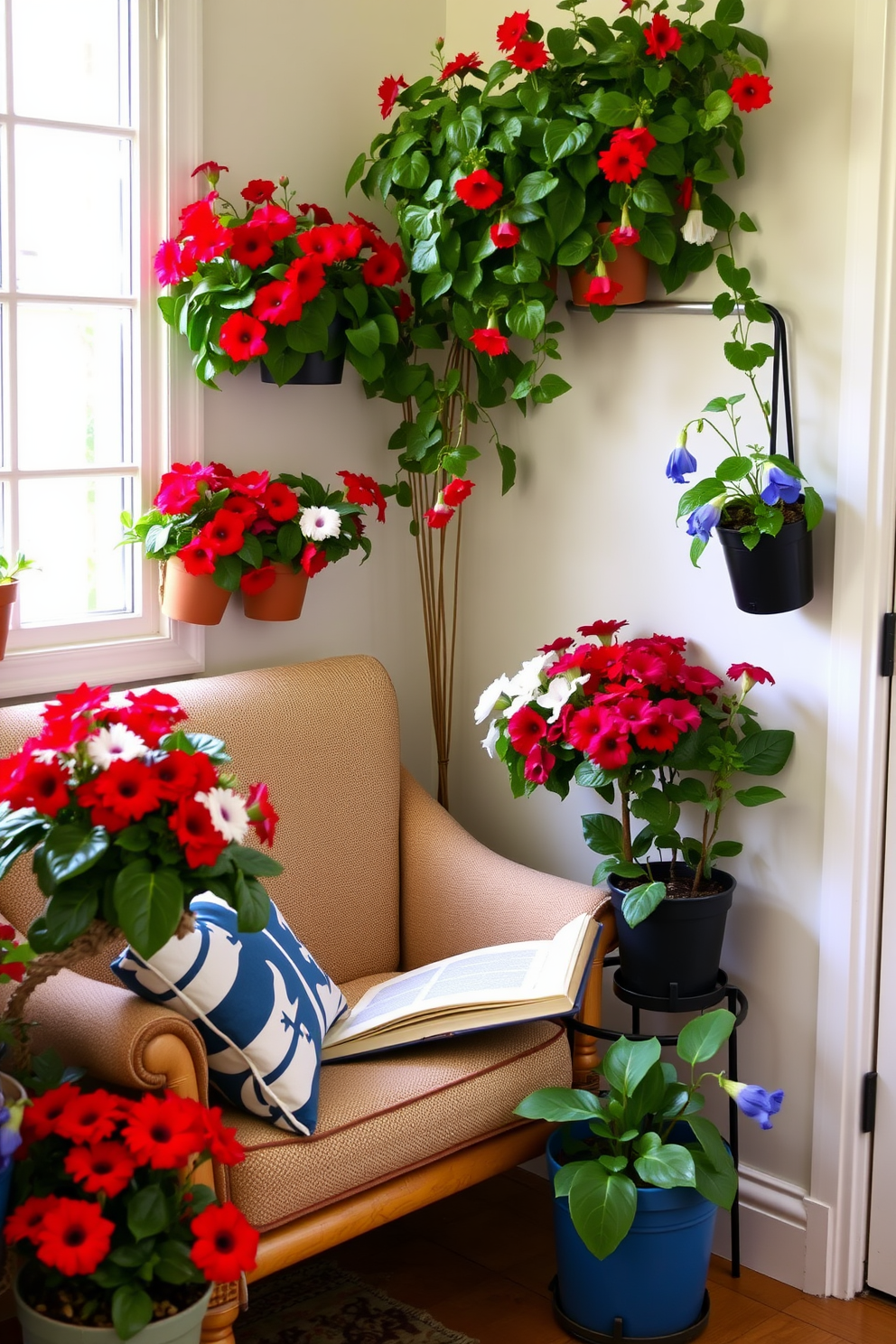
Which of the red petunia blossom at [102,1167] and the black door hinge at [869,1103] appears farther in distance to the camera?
the black door hinge at [869,1103]

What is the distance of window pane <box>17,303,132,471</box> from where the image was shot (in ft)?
7.77

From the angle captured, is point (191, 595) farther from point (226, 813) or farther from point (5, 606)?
point (226, 813)

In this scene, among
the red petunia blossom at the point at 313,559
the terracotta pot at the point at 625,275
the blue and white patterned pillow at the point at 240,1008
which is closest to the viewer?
the blue and white patterned pillow at the point at 240,1008

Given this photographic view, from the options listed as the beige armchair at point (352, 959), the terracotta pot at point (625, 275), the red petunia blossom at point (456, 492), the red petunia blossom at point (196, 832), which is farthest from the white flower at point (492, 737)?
the red petunia blossom at point (196, 832)

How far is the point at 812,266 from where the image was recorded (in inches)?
87.8

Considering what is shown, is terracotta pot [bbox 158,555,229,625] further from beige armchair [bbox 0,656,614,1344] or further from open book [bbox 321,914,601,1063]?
open book [bbox 321,914,601,1063]

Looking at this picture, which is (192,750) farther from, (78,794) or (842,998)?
(842,998)

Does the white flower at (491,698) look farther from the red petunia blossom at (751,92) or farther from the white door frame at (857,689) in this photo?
the red petunia blossom at (751,92)

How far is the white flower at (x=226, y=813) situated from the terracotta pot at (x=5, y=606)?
70 centimetres

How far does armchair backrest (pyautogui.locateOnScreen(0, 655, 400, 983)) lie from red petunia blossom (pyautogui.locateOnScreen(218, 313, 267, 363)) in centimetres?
58

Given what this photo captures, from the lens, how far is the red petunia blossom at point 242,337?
2.34 metres

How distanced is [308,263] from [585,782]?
1.00 meters

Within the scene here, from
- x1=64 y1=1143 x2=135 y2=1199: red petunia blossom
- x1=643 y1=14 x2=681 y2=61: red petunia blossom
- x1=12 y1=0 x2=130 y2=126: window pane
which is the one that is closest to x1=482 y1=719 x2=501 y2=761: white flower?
x1=64 y1=1143 x2=135 y2=1199: red petunia blossom

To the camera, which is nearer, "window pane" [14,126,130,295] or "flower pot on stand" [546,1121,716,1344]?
"flower pot on stand" [546,1121,716,1344]
